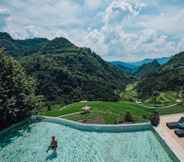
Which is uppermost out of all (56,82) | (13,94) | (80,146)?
(13,94)

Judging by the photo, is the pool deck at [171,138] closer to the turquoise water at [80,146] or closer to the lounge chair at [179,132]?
the lounge chair at [179,132]

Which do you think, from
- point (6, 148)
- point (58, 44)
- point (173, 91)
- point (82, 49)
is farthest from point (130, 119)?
point (58, 44)

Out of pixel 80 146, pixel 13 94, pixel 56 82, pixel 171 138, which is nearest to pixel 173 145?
pixel 171 138

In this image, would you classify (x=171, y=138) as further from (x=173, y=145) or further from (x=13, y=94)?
(x=13, y=94)

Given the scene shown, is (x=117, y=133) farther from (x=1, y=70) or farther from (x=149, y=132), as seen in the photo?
(x=1, y=70)

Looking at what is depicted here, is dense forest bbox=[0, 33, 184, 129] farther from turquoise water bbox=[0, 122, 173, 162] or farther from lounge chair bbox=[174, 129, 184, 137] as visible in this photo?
lounge chair bbox=[174, 129, 184, 137]

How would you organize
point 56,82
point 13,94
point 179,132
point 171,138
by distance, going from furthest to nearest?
point 56,82 → point 13,94 → point 179,132 → point 171,138

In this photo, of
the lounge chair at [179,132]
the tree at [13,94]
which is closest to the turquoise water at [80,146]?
the lounge chair at [179,132]
